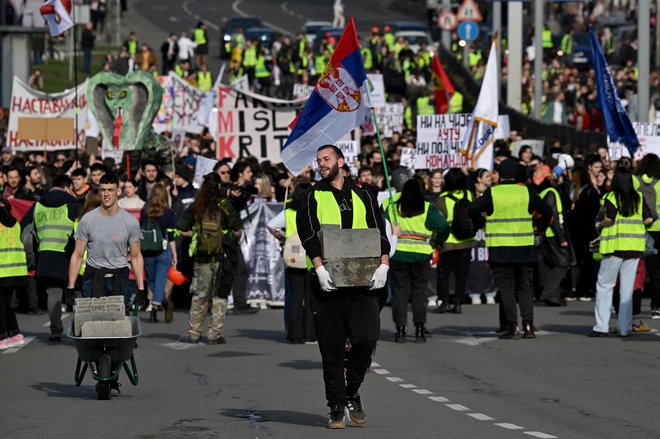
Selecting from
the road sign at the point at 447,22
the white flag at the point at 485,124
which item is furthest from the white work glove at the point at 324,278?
the road sign at the point at 447,22

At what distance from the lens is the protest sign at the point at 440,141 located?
26.8 metres

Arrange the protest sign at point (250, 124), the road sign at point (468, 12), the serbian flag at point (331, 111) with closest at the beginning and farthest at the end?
the serbian flag at point (331, 111) < the protest sign at point (250, 124) < the road sign at point (468, 12)

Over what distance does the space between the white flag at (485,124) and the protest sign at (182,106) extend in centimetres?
1216

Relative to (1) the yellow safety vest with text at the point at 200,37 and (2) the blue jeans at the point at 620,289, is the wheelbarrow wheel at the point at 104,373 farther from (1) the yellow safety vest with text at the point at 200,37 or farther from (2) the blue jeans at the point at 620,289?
(1) the yellow safety vest with text at the point at 200,37

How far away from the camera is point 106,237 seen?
15.0 meters

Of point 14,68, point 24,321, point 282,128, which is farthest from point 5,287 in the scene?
point 14,68

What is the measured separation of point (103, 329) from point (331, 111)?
324 centimetres

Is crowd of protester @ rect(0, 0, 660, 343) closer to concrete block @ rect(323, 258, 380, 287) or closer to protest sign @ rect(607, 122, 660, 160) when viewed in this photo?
protest sign @ rect(607, 122, 660, 160)

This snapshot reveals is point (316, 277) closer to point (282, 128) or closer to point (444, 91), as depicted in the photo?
point (282, 128)

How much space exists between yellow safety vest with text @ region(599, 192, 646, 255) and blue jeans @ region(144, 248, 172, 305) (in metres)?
5.58

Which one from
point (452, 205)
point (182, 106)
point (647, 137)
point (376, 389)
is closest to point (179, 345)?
point (376, 389)

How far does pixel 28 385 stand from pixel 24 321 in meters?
6.92

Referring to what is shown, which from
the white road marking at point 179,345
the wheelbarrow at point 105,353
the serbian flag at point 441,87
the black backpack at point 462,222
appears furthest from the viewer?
the serbian flag at point 441,87

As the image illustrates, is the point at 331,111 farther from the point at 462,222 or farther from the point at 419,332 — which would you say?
the point at 462,222
